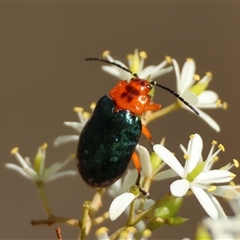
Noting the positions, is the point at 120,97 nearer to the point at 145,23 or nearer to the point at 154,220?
the point at 154,220

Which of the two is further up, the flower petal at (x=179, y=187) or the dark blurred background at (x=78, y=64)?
the dark blurred background at (x=78, y=64)

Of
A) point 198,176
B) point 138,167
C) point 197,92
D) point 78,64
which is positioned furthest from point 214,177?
point 78,64

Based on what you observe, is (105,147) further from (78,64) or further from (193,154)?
(78,64)

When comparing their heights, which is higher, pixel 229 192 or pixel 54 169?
pixel 54 169

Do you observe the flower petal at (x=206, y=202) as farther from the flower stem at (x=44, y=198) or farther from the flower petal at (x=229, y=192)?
the flower stem at (x=44, y=198)

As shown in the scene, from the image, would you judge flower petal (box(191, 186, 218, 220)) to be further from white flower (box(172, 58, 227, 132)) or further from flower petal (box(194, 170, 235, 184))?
white flower (box(172, 58, 227, 132))

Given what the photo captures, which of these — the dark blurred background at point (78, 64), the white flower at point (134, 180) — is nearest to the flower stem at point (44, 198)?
the white flower at point (134, 180)
